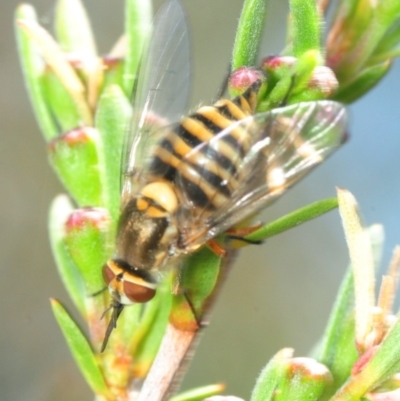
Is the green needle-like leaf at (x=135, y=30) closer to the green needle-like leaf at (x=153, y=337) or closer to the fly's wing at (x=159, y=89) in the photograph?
the fly's wing at (x=159, y=89)

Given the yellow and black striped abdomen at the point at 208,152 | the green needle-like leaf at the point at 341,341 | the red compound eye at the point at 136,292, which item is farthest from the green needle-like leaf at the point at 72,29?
the green needle-like leaf at the point at 341,341

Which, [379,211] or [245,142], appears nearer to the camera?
[245,142]

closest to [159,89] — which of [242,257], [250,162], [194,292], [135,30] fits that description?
[135,30]

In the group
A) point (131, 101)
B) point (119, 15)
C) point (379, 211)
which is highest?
point (119, 15)

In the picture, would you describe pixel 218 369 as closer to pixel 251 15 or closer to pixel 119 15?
pixel 119 15

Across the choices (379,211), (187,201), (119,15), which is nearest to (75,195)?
(187,201)

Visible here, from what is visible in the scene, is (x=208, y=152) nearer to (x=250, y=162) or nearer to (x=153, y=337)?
(x=250, y=162)

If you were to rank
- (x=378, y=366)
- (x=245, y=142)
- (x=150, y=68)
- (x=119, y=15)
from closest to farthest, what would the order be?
(x=378, y=366) → (x=245, y=142) → (x=150, y=68) → (x=119, y=15)

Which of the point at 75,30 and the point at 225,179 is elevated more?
the point at 75,30

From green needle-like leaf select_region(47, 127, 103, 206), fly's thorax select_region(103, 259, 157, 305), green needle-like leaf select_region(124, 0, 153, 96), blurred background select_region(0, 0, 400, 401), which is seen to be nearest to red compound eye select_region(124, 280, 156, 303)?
fly's thorax select_region(103, 259, 157, 305)
